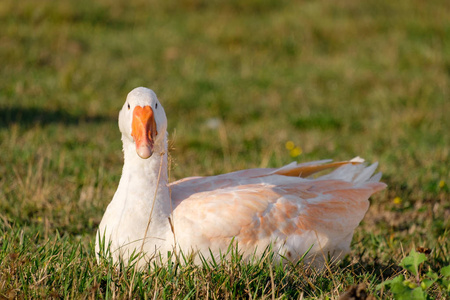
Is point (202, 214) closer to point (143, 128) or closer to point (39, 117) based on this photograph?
point (143, 128)

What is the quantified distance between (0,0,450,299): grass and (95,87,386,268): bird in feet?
0.53

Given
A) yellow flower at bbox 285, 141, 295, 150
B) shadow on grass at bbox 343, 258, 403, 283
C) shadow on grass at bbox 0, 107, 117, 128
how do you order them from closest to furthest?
shadow on grass at bbox 343, 258, 403, 283 < yellow flower at bbox 285, 141, 295, 150 < shadow on grass at bbox 0, 107, 117, 128

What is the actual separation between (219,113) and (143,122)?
495 centimetres

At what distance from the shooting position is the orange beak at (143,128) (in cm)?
305

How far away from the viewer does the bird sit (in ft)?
10.3

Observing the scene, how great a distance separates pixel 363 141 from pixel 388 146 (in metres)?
0.31

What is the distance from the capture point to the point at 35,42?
9898 millimetres

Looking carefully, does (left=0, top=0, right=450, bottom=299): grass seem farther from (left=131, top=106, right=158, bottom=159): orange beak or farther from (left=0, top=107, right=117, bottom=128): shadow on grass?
(left=131, top=106, right=158, bottom=159): orange beak

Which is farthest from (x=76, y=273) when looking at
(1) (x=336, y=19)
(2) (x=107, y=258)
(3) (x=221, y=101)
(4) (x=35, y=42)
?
(1) (x=336, y=19)

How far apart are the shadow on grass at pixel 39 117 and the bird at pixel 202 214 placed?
11.6 feet

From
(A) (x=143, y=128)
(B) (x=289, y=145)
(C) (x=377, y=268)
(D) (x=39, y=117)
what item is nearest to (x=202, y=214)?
(A) (x=143, y=128)

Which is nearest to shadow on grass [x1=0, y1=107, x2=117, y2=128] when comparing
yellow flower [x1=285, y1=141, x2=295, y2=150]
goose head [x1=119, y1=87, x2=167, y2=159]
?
yellow flower [x1=285, y1=141, x2=295, y2=150]

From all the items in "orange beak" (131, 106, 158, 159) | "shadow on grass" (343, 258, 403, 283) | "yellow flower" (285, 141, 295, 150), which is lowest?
→ "shadow on grass" (343, 258, 403, 283)

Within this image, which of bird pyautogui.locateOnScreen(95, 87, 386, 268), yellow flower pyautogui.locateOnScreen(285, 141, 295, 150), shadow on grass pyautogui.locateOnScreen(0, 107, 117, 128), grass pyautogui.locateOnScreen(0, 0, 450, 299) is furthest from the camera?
shadow on grass pyautogui.locateOnScreen(0, 107, 117, 128)
